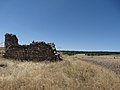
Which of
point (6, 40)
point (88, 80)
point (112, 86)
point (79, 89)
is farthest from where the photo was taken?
point (6, 40)

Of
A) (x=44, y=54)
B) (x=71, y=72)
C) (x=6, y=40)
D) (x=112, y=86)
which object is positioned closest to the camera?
(x=112, y=86)

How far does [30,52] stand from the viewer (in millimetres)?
20938

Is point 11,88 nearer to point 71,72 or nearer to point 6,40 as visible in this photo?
point 71,72

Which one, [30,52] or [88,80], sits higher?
[30,52]

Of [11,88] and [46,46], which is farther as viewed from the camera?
[46,46]

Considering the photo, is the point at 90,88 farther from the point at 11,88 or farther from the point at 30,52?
the point at 30,52

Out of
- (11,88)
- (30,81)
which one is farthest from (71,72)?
(11,88)

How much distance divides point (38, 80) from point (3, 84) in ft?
5.10

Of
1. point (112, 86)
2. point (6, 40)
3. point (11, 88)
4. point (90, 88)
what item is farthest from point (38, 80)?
point (6, 40)

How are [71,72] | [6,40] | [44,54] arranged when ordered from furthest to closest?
[6,40] < [44,54] < [71,72]

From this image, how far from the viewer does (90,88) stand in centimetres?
944

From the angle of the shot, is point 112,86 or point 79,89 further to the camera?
point 112,86

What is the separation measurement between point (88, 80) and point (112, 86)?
59.1 inches

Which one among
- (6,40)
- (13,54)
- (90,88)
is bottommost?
(90,88)
